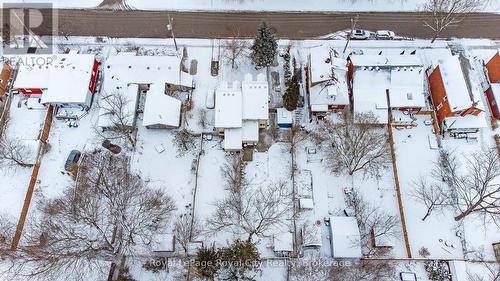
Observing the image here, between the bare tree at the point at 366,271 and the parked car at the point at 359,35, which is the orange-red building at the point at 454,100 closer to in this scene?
the parked car at the point at 359,35

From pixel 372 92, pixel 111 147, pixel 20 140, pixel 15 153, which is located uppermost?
pixel 372 92

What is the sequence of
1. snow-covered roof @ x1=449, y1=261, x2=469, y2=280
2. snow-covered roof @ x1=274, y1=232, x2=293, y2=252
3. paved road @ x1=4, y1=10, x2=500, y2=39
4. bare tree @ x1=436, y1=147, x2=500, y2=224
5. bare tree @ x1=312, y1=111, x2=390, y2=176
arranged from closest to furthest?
snow-covered roof @ x1=449, y1=261, x2=469, y2=280 < snow-covered roof @ x1=274, y1=232, x2=293, y2=252 < bare tree @ x1=436, y1=147, x2=500, y2=224 < bare tree @ x1=312, y1=111, x2=390, y2=176 < paved road @ x1=4, y1=10, x2=500, y2=39

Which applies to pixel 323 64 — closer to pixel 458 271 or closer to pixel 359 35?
pixel 359 35

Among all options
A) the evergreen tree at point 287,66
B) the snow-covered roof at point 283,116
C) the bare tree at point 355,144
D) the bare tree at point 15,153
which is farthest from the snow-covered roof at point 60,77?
the bare tree at point 355,144

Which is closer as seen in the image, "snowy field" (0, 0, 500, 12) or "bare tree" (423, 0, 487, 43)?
"bare tree" (423, 0, 487, 43)

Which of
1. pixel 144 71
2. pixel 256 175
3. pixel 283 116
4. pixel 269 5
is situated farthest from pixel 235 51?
pixel 256 175

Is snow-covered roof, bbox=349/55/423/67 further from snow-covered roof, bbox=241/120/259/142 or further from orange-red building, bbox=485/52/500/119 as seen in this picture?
snow-covered roof, bbox=241/120/259/142

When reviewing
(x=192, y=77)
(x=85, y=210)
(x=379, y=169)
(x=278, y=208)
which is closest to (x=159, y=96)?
(x=192, y=77)

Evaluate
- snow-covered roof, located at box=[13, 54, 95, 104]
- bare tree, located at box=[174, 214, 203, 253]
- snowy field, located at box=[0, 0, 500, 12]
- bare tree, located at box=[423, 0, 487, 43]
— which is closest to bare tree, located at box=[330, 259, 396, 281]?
bare tree, located at box=[174, 214, 203, 253]
